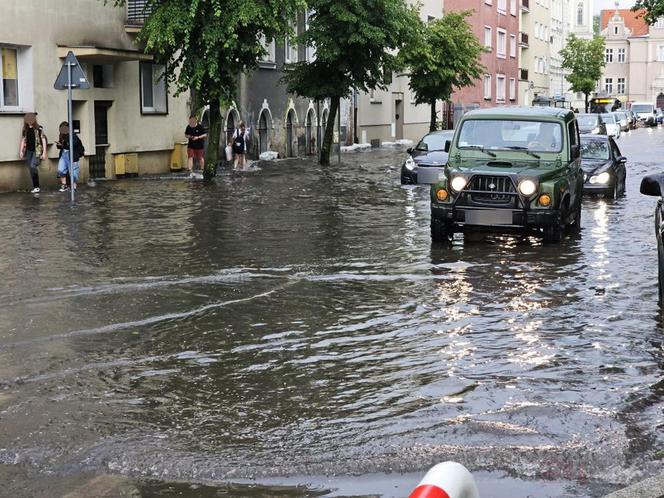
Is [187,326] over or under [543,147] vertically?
under

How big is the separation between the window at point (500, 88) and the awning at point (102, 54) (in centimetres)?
5276

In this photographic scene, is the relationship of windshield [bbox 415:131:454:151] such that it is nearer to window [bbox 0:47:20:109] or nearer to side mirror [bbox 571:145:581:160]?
window [bbox 0:47:20:109]

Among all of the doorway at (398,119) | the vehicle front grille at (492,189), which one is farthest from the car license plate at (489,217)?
the doorway at (398,119)

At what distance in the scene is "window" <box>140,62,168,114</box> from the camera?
101ft

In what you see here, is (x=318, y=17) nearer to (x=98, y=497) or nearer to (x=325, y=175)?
(x=325, y=175)

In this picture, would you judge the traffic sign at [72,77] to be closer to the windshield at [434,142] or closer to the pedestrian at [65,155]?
the pedestrian at [65,155]

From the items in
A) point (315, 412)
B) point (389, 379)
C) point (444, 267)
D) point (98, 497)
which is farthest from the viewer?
point (444, 267)

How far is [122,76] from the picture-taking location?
29.4 metres

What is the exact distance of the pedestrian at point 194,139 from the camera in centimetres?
2984

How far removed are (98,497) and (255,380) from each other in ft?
7.81

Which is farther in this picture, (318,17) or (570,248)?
(318,17)

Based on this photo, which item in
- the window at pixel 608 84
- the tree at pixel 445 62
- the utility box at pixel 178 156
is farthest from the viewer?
the window at pixel 608 84

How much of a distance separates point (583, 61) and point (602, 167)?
8296cm

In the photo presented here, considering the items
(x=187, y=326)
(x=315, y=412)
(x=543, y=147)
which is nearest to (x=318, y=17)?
(x=543, y=147)
